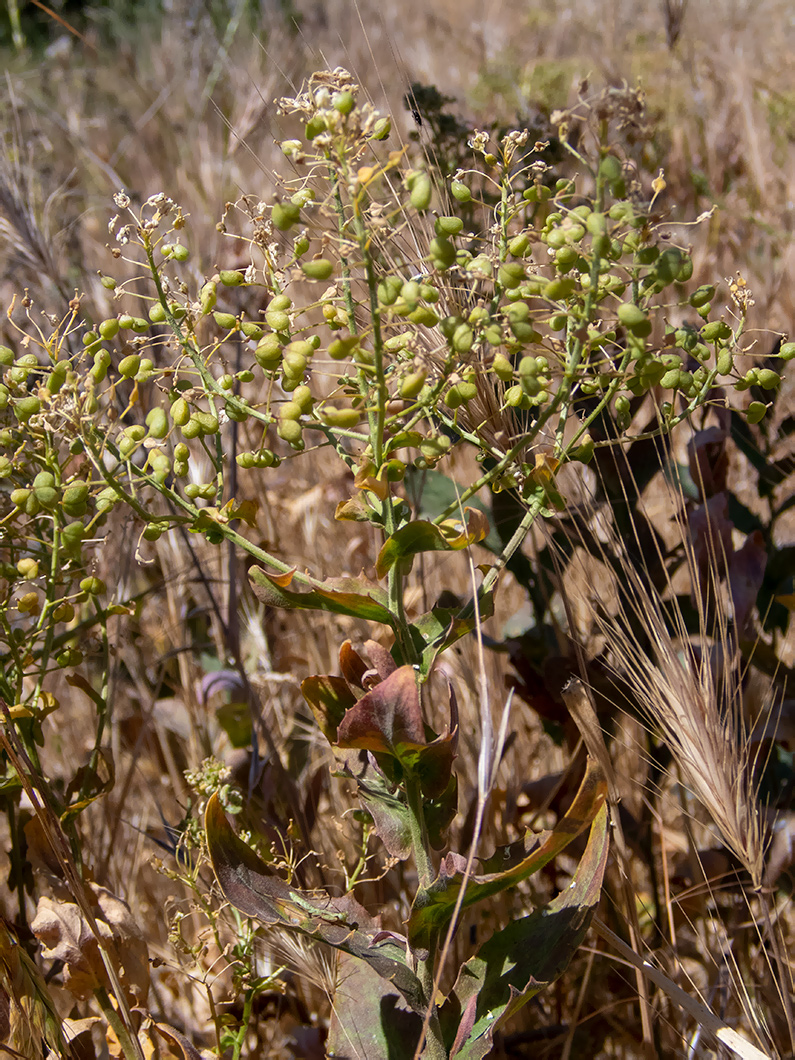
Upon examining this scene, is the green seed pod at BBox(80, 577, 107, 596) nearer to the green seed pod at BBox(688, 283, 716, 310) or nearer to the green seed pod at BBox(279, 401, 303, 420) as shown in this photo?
the green seed pod at BBox(279, 401, 303, 420)

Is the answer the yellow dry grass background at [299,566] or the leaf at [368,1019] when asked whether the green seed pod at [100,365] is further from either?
the leaf at [368,1019]

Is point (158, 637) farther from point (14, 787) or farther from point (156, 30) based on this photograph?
point (156, 30)

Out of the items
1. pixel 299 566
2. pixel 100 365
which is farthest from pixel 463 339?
pixel 299 566

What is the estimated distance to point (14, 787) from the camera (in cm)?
68

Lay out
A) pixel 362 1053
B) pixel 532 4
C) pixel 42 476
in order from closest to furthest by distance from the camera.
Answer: pixel 42 476
pixel 362 1053
pixel 532 4

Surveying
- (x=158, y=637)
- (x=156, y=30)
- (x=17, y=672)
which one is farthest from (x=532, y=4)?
(x=17, y=672)

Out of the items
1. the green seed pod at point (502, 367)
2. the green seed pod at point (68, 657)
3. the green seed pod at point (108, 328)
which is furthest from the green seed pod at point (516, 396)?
the green seed pod at point (68, 657)

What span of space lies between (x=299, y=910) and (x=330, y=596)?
249 mm

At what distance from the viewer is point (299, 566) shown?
1299mm

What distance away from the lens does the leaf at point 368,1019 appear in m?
0.64

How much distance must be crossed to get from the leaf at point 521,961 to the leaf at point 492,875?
0.02 meters

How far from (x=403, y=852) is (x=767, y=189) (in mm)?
2259

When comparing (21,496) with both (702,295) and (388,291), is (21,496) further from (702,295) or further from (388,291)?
(702,295)

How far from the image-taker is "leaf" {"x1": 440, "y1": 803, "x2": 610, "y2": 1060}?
0.59 meters
